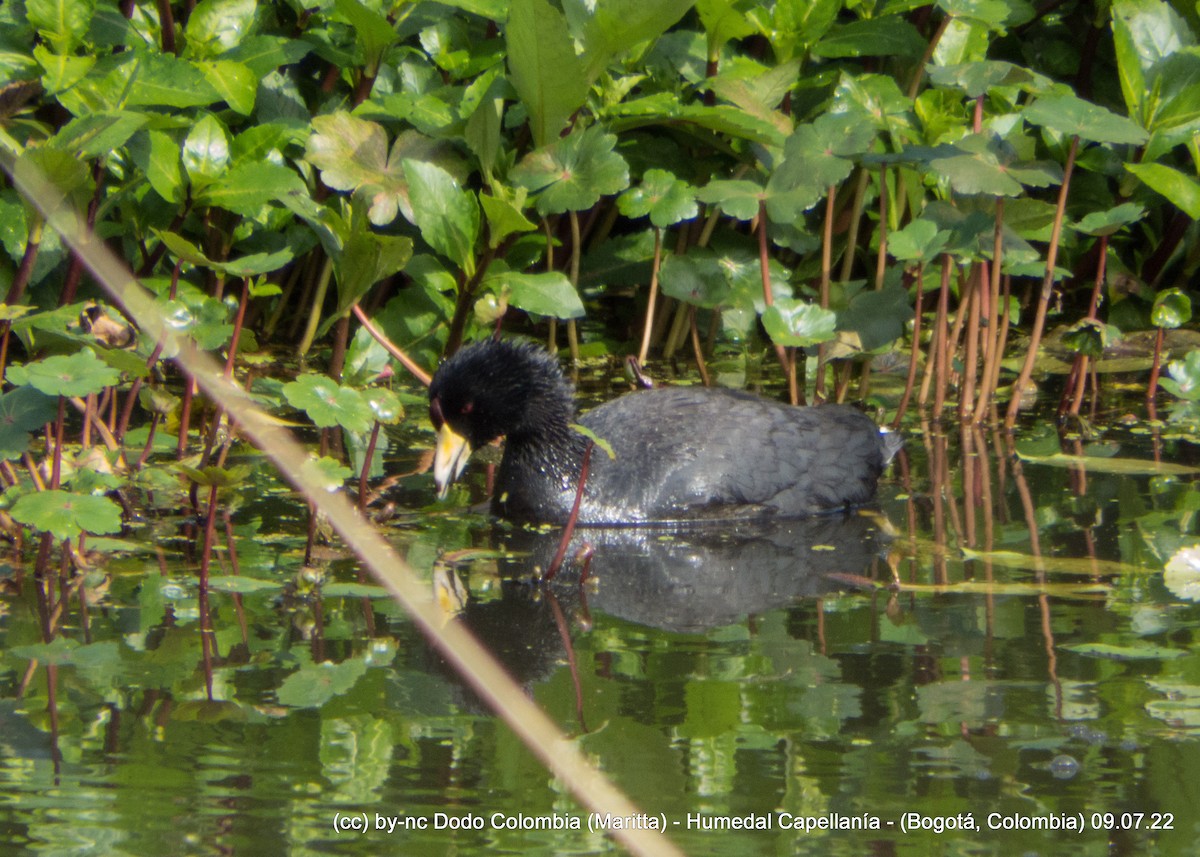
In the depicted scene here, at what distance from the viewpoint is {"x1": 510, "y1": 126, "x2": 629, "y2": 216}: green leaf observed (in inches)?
225

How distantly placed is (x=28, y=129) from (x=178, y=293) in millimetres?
880

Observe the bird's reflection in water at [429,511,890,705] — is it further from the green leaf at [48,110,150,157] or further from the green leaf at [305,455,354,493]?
the green leaf at [48,110,150,157]

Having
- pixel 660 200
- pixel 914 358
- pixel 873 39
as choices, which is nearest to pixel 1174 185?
pixel 914 358

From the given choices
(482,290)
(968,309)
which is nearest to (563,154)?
(482,290)

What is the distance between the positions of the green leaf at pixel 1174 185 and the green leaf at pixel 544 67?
228 cm

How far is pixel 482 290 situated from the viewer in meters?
6.10

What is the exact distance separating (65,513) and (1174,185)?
178 inches

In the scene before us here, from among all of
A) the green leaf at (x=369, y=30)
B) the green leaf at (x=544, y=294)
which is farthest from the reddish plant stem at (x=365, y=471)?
the green leaf at (x=369, y=30)

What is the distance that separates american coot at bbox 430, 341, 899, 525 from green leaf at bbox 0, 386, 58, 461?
53.1 inches

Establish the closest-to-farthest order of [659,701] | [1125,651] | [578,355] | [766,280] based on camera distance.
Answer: [659,701] → [1125,651] → [766,280] → [578,355]

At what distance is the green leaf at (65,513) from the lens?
12.1 feet

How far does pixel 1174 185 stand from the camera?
6.14m

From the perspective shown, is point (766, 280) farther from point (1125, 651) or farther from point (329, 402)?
point (1125, 651)

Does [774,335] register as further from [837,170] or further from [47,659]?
[47,659]
